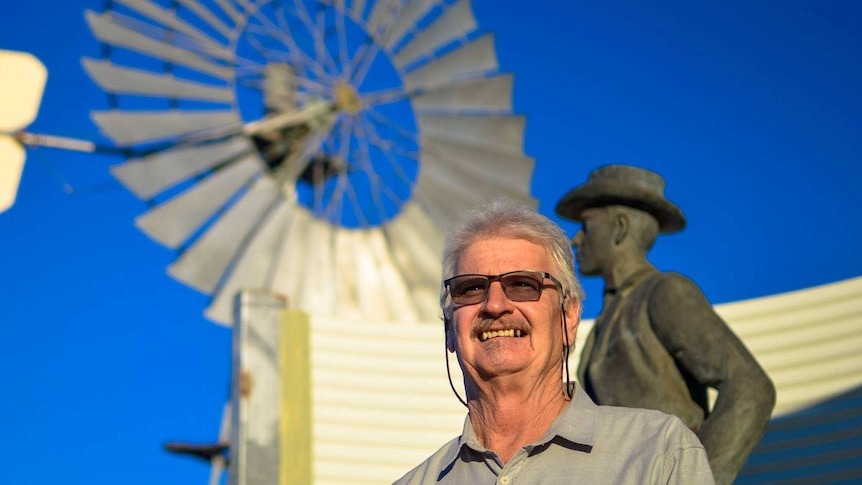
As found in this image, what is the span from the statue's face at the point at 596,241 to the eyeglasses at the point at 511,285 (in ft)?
7.33

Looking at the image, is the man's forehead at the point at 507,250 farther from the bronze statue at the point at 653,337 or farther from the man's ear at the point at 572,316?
the bronze statue at the point at 653,337

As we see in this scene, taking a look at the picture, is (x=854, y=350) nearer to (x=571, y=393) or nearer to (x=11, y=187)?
(x=571, y=393)

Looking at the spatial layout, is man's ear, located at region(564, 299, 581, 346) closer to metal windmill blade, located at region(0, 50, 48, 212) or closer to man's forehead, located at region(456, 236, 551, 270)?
man's forehead, located at region(456, 236, 551, 270)

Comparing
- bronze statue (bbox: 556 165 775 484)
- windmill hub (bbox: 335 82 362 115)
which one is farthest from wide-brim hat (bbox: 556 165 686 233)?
windmill hub (bbox: 335 82 362 115)

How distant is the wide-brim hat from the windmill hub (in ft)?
43.7

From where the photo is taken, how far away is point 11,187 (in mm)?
12305

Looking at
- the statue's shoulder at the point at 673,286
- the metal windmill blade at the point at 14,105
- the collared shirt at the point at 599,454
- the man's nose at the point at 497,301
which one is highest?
the metal windmill blade at the point at 14,105

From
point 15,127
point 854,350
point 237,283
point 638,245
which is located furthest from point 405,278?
point 638,245

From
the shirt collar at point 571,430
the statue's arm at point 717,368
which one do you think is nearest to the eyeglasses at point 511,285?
the shirt collar at point 571,430

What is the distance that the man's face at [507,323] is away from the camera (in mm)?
2189

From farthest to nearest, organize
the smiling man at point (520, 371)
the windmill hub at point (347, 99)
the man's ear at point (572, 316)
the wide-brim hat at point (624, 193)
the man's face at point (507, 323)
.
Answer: the windmill hub at point (347, 99), the wide-brim hat at point (624, 193), the man's ear at point (572, 316), the man's face at point (507, 323), the smiling man at point (520, 371)

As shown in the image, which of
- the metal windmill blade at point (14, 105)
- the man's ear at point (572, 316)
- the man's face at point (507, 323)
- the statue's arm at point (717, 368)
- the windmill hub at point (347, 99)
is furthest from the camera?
the windmill hub at point (347, 99)

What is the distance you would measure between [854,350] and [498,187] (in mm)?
7661

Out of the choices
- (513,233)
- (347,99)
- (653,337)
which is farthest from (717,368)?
(347,99)
